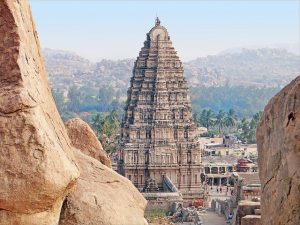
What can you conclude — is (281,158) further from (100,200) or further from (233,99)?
(233,99)

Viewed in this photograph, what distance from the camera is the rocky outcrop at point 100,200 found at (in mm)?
7867

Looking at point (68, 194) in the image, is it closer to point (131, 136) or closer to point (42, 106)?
point (42, 106)

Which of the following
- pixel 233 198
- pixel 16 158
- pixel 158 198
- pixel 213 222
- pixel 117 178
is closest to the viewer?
pixel 16 158

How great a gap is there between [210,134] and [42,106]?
8653 centimetres

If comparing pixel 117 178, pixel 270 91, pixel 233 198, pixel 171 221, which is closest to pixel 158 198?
pixel 171 221

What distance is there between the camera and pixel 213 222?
35.1m

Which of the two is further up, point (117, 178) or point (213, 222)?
point (117, 178)

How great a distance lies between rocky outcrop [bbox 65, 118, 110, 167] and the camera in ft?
33.9

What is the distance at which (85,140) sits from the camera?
34.2 feet

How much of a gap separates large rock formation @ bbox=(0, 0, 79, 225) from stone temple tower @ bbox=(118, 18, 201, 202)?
1593 inches

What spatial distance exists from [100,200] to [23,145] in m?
Answer: 1.28

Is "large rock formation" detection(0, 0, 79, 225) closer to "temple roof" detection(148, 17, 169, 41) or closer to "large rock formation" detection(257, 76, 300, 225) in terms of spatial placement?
"large rock formation" detection(257, 76, 300, 225)

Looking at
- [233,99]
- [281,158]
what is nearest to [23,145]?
[281,158]

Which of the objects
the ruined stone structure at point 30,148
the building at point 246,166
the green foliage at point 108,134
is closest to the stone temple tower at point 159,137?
the building at point 246,166
